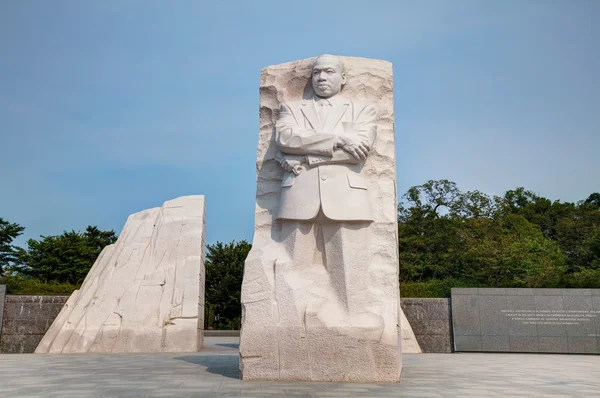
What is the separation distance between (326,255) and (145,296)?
6.52 m

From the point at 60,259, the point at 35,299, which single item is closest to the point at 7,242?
the point at 60,259

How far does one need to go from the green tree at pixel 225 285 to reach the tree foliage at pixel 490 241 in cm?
999

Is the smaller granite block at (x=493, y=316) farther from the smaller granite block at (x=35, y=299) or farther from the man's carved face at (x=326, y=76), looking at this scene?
the smaller granite block at (x=35, y=299)

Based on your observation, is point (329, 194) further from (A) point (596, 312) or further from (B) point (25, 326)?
(A) point (596, 312)

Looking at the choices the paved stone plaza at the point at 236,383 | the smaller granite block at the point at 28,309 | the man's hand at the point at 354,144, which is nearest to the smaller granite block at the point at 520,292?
the paved stone plaza at the point at 236,383

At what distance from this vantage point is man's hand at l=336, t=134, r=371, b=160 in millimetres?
6520

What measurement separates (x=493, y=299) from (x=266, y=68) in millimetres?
8772

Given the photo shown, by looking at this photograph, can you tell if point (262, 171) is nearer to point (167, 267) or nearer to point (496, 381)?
point (496, 381)

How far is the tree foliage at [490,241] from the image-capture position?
28.3 metres

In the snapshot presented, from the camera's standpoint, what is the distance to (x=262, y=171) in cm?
708

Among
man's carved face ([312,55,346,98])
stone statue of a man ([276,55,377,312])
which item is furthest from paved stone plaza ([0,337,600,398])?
man's carved face ([312,55,346,98])

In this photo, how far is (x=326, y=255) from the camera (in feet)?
21.5

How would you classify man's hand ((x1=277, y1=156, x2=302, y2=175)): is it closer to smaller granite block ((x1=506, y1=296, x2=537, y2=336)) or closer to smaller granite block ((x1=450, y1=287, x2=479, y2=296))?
smaller granite block ((x1=450, y1=287, x2=479, y2=296))

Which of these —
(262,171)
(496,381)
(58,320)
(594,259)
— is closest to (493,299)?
(496,381)
